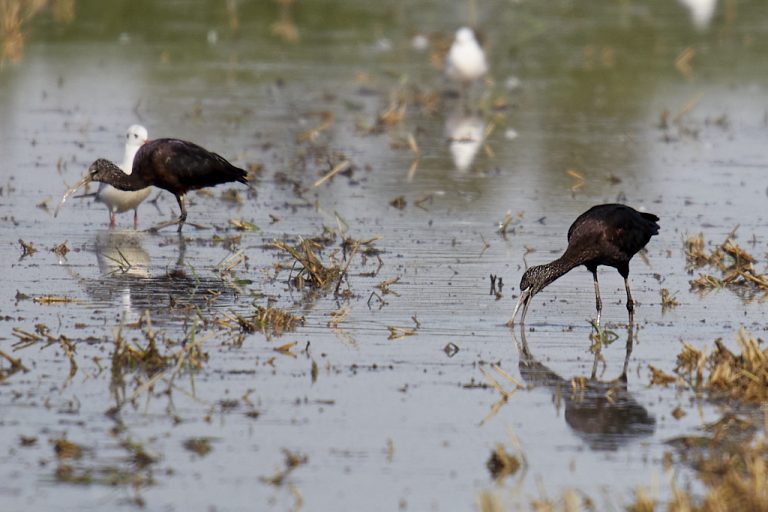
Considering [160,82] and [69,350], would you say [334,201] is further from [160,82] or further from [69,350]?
[160,82]

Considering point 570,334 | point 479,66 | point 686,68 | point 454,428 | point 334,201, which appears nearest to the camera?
point 454,428

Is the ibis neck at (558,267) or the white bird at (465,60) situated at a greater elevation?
the white bird at (465,60)

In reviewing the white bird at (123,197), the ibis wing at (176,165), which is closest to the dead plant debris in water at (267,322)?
the ibis wing at (176,165)

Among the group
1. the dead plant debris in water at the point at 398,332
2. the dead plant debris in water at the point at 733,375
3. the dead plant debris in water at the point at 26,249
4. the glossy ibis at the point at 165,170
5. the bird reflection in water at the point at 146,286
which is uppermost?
the glossy ibis at the point at 165,170

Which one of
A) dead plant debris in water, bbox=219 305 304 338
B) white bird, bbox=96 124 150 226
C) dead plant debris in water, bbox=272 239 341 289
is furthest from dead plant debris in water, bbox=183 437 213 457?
white bird, bbox=96 124 150 226

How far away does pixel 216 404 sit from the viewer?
7641 mm

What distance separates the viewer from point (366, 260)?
1173cm

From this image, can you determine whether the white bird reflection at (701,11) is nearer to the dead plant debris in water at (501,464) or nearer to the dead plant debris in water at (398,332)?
the dead plant debris in water at (398,332)

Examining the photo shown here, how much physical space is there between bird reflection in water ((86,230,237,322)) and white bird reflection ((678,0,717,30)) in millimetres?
19949

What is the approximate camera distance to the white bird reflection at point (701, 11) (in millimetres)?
30038

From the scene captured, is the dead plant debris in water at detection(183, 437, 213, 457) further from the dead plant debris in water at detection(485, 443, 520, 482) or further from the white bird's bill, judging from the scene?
the white bird's bill

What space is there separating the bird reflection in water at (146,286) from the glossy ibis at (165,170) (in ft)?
2.57

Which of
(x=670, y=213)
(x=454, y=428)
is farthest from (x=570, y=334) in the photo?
(x=670, y=213)

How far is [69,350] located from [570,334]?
10.3 feet
